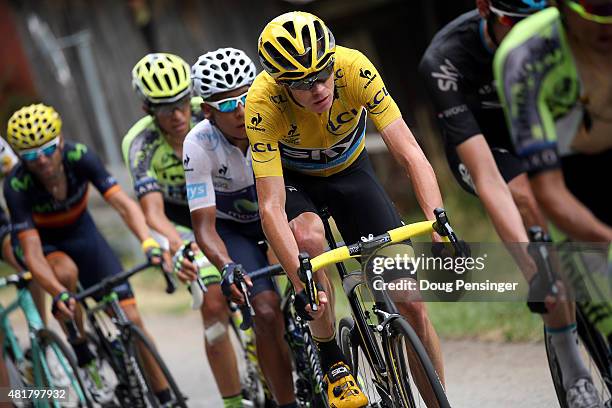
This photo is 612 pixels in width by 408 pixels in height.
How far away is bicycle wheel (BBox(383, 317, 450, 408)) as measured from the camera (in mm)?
4668

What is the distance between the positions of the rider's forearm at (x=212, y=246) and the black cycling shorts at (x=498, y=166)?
1.43 m

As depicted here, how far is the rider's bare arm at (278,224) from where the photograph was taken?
5.21m

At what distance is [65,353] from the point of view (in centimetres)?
786

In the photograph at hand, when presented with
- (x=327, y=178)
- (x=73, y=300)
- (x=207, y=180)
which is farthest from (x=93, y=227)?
(x=327, y=178)

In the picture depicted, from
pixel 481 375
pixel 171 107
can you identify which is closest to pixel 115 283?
pixel 171 107

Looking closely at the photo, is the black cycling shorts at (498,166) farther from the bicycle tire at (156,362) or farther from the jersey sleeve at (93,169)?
the jersey sleeve at (93,169)

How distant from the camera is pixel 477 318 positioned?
9.09 meters

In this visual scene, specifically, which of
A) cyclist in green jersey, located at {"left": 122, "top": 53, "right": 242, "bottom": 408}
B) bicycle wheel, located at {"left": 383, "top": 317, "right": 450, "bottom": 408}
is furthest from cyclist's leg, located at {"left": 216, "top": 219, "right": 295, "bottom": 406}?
bicycle wheel, located at {"left": 383, "top": 317, "right": 450, "bottom": 408}

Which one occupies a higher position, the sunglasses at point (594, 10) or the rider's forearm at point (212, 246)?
the sunglasses at point (594, 10)

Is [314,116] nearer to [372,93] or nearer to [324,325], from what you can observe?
[372,93]

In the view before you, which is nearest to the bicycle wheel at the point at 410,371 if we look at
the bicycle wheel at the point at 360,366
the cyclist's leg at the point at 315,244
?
the bicycle wheel at the point at 360,366

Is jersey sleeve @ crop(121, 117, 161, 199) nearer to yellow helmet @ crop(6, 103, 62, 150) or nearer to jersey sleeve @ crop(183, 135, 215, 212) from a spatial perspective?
yellow helmet @ crop(6, 103, 62, 150)

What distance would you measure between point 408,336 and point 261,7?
12504mm

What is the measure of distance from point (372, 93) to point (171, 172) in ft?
8.96
